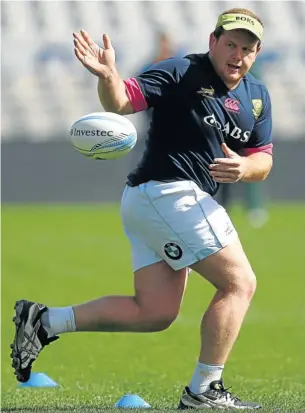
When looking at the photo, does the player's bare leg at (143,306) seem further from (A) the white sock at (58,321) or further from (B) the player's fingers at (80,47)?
(B) the player's fingers at (80,47)

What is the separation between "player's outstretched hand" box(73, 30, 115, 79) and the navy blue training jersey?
225 mm

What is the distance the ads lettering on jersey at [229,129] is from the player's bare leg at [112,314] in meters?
0.75

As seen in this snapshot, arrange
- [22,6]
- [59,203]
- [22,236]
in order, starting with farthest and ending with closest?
[22,6] < [59,203] < [22,236]

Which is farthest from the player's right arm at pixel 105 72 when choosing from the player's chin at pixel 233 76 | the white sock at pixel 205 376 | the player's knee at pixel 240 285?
the white sock at pixel 205 376

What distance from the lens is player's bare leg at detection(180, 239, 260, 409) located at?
17.9 feet

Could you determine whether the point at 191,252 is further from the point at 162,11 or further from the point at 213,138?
the point at 162,11

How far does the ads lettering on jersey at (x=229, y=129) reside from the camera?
557 cm

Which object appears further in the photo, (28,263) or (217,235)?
(28,263)

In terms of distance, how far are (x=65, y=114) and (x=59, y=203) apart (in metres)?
3.51

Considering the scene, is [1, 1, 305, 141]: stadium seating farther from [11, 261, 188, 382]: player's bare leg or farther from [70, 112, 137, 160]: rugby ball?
[70, 112, 137, 160]: rugby ball

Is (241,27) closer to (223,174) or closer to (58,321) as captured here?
(223,174)

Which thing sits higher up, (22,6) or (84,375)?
(22,6)

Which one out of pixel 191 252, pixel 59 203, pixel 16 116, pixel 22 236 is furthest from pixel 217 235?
pixel 16 116

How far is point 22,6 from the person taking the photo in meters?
24.0
